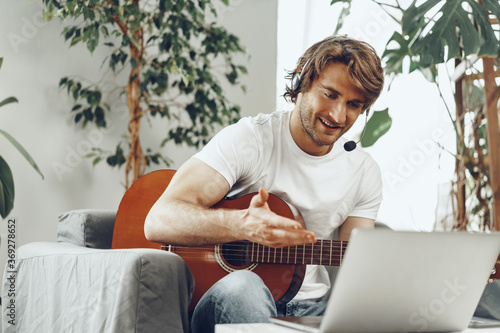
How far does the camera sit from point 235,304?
1.09 metres

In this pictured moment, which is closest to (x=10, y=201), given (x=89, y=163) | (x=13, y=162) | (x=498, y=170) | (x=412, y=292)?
(x=13, y=162)

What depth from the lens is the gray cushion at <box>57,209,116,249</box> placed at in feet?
5.32

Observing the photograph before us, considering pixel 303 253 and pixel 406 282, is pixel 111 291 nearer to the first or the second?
pixel 303 253

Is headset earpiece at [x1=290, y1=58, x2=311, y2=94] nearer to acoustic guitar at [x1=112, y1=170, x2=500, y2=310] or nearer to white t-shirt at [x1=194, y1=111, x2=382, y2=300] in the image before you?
white t-shirt at [x1=194, y1=111, x2=382, y2=300]

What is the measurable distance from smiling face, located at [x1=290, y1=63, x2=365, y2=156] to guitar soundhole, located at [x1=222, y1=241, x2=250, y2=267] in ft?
1.22

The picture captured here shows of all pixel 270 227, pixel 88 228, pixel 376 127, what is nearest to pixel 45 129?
pixel 88 228

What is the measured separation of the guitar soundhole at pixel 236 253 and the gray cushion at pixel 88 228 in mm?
458

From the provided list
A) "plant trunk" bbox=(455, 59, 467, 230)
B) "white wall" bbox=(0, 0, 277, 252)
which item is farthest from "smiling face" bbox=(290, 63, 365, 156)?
"white wall" bbox=(0, 0, 277, 252)

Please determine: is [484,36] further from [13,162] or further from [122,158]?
[13,162]

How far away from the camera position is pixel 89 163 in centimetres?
253

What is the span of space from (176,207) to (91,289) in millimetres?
258

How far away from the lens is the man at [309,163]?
1.36 metres

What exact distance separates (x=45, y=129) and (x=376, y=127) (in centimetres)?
142

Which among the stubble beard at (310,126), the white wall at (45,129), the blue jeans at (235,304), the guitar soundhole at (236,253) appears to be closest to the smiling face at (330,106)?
the stubble beard at (310,126)
